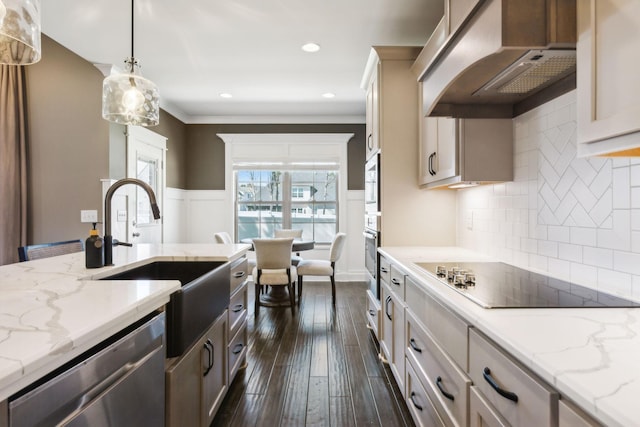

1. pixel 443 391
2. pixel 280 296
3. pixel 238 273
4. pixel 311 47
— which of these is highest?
A: pixel 311 47

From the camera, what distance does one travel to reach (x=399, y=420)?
6.27 ft

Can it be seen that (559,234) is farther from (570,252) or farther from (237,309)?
(237,309)

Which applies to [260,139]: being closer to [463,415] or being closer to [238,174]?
[238,174]

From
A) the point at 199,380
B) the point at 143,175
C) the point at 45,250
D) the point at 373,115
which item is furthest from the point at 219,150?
the point at 199,380

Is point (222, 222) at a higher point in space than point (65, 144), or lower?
lower

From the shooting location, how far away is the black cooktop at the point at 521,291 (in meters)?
1.12

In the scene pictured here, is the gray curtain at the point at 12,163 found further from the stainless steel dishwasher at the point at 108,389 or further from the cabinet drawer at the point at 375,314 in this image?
the cabinet drawer at the point at 375,314

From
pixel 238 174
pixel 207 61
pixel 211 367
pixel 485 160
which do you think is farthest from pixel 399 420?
pixel 238 174

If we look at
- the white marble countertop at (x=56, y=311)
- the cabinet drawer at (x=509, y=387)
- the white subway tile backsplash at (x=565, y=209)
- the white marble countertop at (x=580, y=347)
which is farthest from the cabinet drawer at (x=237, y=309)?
the white subway tile backsplash at (x=565, y=209)

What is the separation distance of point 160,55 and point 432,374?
3.64m

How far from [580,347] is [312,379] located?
195 centimetres

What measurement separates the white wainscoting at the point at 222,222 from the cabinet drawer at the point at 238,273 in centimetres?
323

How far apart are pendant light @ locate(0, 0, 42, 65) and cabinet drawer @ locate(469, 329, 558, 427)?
2058mm

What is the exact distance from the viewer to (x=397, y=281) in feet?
6.95
